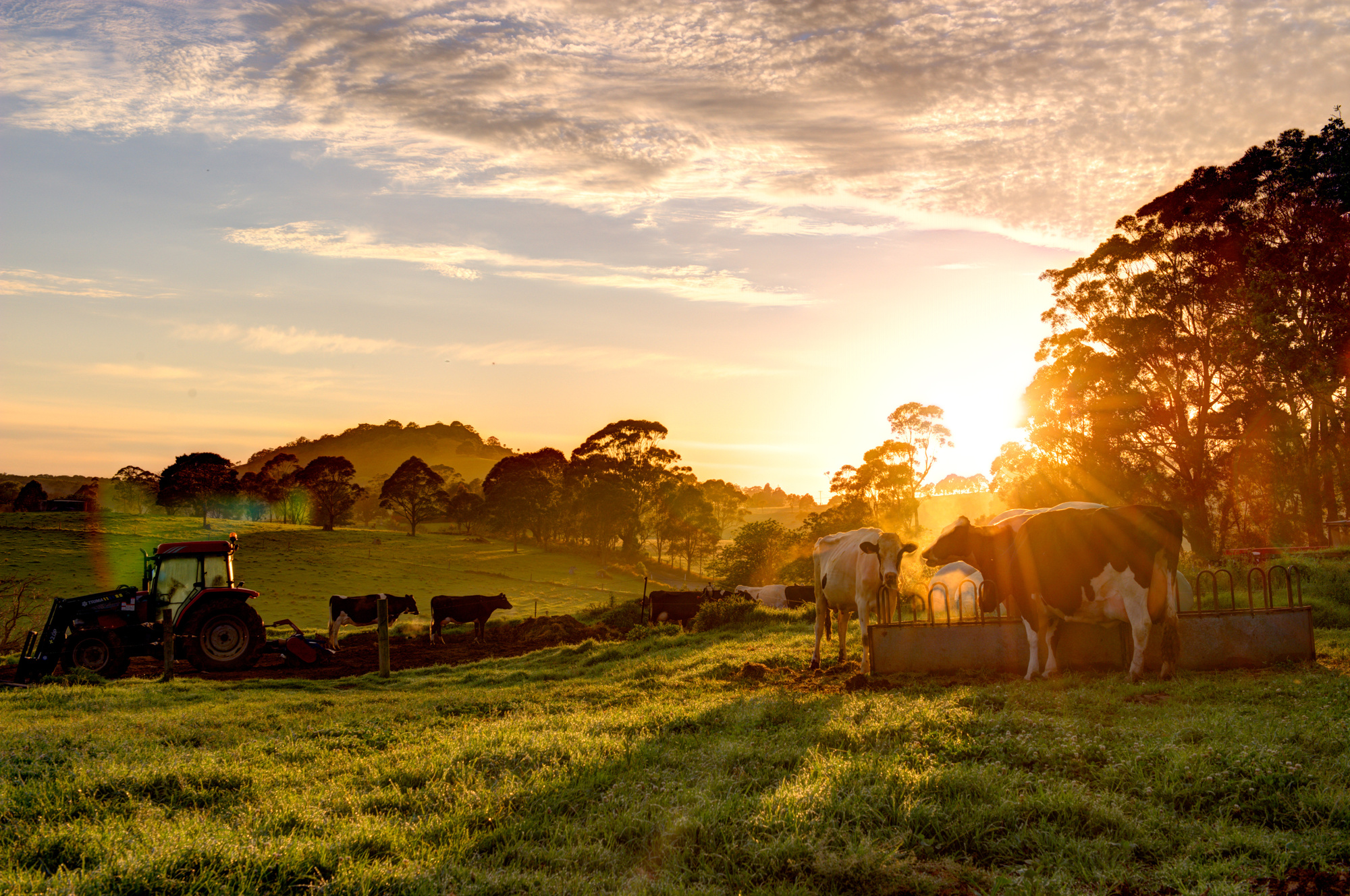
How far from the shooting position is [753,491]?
7741 inches

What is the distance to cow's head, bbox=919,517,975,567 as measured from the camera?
11875mm

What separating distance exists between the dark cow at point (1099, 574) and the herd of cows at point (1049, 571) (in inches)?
0.4

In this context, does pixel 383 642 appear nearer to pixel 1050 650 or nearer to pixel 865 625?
pixel 865 625

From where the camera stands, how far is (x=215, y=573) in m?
18.5

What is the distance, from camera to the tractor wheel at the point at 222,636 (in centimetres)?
1761

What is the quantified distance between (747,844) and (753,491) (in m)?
193

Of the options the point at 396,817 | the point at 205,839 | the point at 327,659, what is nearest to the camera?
the point at 205,839

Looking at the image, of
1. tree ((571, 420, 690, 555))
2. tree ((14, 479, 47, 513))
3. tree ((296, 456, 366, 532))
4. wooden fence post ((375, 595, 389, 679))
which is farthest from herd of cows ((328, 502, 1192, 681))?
tree ((14, 479, 47, 513))

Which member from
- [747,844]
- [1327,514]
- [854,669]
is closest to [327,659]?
[854,669]

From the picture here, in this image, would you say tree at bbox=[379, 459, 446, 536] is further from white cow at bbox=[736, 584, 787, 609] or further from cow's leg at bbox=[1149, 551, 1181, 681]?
cow's leg at bbox=[1149, 551, 1181, 681]

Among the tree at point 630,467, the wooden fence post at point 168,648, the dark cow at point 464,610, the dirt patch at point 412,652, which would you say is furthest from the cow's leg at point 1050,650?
the tree at point 630,467

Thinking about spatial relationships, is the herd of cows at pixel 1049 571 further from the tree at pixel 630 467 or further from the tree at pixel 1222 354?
the tree at pixel 630 467

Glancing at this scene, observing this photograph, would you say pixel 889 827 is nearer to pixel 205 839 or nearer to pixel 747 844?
pixel 747 844

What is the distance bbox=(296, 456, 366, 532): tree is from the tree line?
217 feet
